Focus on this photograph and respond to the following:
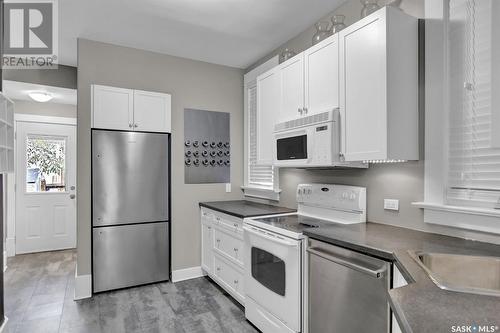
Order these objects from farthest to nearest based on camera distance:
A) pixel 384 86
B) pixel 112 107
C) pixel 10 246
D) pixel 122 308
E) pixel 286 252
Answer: pixel 10 246 → pixel 112 107 → pixel 122 308 → pixel 286 252 → pixel 384 86

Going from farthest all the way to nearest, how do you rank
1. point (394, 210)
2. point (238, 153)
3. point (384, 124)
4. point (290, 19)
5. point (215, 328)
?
point (238, 153), point (290, 19), point (215, 328), point (394, 210), point (384, 124)

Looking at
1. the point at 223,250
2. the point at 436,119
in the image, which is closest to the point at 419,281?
the point at 436,119

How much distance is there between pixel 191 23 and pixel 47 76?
2247 mm

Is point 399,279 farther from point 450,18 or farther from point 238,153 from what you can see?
point 238,153

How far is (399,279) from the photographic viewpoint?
4.58ft

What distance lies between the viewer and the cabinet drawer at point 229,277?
9.29ft

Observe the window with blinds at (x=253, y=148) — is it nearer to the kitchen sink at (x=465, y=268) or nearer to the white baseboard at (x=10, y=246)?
the kitchen sink at (x=465, y=268)

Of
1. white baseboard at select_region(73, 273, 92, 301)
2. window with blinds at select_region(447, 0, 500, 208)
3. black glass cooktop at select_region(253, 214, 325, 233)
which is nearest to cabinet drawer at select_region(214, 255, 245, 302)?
black glass cooktop at select_region(253, 214, 325, 233)

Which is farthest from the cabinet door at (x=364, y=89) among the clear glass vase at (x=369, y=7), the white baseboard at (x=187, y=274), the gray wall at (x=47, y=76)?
the gray wall at (x=47, y=76)

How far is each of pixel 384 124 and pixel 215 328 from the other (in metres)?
2.09

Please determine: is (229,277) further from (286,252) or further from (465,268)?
(465,268)

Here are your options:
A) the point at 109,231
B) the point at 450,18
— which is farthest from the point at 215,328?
the point at 450,18

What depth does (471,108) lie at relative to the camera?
5.76 ft

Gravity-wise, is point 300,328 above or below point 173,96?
below
